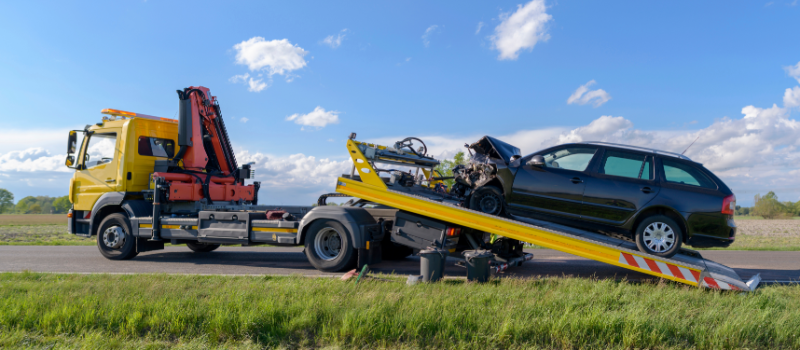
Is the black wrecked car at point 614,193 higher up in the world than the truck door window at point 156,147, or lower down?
lower down

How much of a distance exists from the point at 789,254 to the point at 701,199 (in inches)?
311

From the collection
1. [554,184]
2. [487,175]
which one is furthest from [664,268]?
[487,175]

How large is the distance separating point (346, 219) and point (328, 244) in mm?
722

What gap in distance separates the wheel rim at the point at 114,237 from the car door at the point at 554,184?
25.9ft

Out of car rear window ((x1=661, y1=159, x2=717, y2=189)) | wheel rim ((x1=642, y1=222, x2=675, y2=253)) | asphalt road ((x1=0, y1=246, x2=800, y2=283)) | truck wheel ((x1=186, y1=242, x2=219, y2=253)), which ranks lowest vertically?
asphalt road ((x1=0, y1=246, x2=800, y2=283))

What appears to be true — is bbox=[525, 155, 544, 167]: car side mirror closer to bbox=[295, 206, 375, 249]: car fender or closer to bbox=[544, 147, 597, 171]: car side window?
bbox=[544, 147, 597, 171]: car side window

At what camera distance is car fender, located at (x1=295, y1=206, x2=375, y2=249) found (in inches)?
295

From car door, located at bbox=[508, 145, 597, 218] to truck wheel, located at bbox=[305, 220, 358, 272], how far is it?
272 cm

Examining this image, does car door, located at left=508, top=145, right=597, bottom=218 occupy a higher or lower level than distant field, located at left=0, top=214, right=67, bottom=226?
higher

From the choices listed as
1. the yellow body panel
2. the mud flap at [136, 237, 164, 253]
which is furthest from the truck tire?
the yellow body panel

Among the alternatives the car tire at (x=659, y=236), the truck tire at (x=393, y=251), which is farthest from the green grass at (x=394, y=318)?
the truck tire at (x=393, y=251)

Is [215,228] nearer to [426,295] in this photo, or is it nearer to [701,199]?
[426,295]

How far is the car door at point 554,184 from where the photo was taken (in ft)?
22.2

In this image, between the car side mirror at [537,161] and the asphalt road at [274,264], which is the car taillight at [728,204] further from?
the car side mirror at [537,161]
